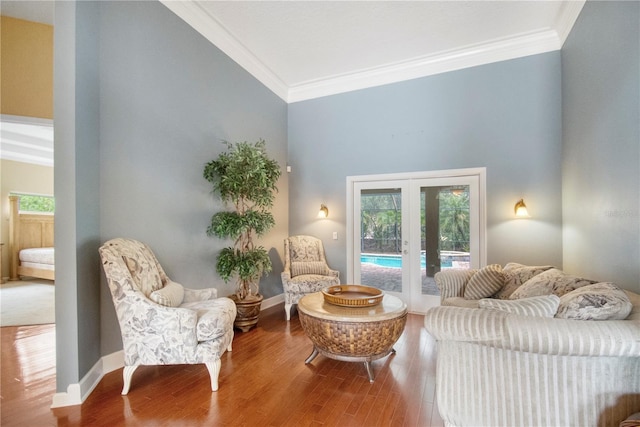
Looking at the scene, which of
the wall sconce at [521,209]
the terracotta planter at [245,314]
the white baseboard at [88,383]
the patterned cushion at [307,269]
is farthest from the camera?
the patterned cushion at [307,269]

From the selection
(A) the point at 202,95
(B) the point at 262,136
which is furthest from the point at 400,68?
Answer: (A) the point at 202,95

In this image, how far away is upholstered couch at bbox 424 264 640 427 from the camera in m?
1.26

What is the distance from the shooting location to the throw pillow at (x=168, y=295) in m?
2.16

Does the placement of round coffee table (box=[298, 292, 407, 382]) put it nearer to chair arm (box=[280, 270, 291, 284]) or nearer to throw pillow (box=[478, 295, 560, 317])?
throw pillow (box=[478, 295, 560, 317])

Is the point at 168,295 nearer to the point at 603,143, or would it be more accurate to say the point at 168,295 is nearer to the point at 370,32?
the point at 370,32

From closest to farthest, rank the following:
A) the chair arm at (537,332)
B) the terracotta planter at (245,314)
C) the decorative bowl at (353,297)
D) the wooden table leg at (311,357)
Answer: the chair arm at (537,332)
the decorative bowl at (353,297)
the wooden table leg at (311,357)
the terracotta planter at (245,314)

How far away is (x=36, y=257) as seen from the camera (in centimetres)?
572

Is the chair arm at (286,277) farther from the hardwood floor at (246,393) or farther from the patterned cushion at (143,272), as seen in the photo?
the patterned cushion at (143,272)

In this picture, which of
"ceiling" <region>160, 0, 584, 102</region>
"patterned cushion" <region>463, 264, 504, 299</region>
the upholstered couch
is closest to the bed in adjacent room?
"ceiling" <region>160, 0, 584, 102</region>

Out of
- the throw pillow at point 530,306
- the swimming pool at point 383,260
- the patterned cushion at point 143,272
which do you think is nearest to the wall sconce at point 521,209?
the swimming pool at point 383,260

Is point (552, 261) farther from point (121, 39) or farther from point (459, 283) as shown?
point (121, 39)

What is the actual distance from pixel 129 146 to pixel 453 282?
3.49 metres

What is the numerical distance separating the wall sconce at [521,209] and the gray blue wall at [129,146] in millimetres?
3773

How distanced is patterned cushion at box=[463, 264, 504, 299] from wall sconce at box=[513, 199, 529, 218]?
1158 millimetres
